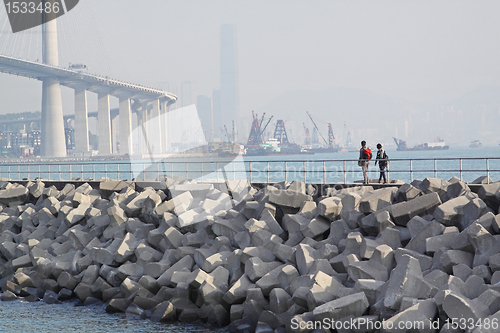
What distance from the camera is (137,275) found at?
902 centimetres

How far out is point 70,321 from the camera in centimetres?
820

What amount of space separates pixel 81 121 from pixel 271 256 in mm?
69864

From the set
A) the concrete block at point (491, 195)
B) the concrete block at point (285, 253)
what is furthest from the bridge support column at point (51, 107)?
the concrete block at point (491, 195)

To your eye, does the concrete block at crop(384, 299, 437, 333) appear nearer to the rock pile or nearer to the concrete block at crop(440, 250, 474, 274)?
the rock pile

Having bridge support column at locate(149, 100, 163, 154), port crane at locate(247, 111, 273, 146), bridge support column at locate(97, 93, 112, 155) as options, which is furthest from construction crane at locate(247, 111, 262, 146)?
bridge support column at locate(149, 100, 163, 154)

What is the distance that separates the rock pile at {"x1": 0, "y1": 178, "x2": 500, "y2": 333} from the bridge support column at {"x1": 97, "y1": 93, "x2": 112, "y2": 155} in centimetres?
6142

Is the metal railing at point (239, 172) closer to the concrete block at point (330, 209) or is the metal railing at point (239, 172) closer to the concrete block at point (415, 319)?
the concrete block at point (330, 209)

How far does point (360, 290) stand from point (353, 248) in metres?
1.23

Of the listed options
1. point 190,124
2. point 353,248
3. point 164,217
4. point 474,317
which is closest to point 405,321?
point 474,317

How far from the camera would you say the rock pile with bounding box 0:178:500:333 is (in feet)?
20.3

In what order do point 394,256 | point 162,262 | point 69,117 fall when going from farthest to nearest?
point 69,117 < point 162,262 < point 394,256

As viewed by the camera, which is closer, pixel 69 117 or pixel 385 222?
pixel 385 222

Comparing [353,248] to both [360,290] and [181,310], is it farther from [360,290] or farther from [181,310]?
[181,310]

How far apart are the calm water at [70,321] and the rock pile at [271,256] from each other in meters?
0.19
